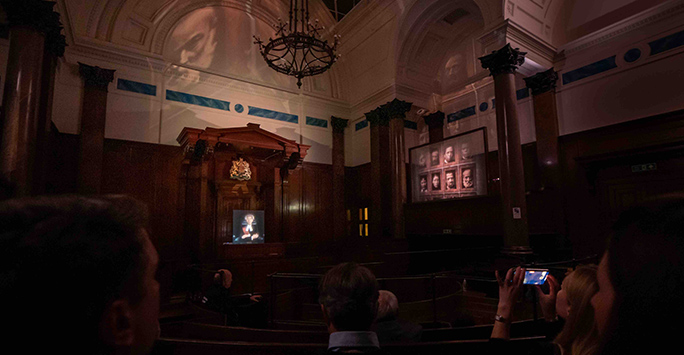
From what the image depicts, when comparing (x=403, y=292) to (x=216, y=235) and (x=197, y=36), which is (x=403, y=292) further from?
(x=197, y=36)

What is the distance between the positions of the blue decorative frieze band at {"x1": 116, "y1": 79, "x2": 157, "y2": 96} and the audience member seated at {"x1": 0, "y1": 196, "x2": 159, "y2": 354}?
411 inches

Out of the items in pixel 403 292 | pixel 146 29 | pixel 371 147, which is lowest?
pixel 403 292

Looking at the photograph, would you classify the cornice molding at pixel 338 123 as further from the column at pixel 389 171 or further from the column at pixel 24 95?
the column at pixel 24 95

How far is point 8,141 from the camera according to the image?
19.5 feet

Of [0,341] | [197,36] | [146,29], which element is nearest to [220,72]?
[197,36]

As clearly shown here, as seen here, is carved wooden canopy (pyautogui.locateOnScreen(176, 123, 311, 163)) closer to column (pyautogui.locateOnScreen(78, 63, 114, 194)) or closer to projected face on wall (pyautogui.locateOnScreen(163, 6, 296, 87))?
column (pyautogui.locateOnScreen(78, 63, 114, 194))

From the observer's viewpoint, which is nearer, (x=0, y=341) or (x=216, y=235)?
(x=0, y=341)

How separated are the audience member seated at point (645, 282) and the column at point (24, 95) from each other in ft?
25.5

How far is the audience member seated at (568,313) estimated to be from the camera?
3.76 ft

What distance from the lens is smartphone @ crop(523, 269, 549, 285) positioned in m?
2.05

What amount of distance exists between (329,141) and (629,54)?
8.63 metres

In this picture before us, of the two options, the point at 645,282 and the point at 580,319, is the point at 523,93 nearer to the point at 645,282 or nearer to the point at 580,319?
the point at 580,319

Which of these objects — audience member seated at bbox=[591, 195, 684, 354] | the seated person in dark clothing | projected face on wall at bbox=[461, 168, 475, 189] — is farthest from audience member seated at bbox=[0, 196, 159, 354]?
projected face on wall at bbox=[461, 168, 475, 189]

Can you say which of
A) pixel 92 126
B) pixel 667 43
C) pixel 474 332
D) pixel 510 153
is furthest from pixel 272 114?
pixel 474 332
